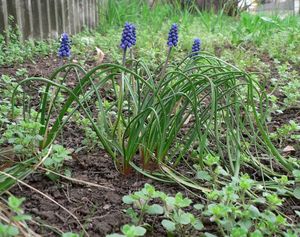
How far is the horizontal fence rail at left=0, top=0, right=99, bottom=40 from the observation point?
4.16 meters

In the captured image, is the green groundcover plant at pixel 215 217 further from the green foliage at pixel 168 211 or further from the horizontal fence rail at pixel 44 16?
the horizontal fence rail at pixel 44 16

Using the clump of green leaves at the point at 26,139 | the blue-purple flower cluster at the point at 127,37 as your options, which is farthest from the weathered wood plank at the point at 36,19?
the clump of green leaves at the point at 26,139

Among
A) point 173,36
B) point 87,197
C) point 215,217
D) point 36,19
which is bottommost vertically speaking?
point 87,197

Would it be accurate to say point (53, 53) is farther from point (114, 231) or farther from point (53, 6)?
point (114, 231)

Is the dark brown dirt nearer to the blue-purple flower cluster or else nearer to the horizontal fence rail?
the blue-purple flower cluster

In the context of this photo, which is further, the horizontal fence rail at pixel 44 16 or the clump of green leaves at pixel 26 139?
the horizontal fence rail at pixel 44 16

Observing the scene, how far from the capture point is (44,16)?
4852mm

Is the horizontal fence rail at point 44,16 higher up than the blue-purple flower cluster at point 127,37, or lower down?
lower down

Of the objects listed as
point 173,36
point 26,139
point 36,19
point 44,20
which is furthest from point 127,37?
point 44,20

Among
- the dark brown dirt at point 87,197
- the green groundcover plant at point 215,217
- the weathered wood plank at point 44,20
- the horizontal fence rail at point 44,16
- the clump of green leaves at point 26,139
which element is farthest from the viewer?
the weathered wood plank at point 44,20

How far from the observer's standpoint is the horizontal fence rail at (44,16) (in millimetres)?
4164

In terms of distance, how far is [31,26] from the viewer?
14.8ft

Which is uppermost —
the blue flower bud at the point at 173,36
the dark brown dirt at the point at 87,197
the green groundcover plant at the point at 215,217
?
the blue flower bud at the point at 173,36

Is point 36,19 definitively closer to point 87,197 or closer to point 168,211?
point 87,197
